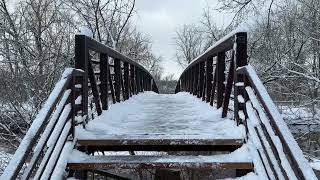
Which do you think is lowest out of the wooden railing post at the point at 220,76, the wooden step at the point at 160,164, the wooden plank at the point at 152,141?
the wooden step at the point at 160,164

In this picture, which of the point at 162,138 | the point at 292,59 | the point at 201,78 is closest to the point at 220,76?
the point at 162,138

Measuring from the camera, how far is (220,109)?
23.5 ft

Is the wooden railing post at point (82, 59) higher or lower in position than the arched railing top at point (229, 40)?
lower

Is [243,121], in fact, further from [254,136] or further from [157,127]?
[157,127]

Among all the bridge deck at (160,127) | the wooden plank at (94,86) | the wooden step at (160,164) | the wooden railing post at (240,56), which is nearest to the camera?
the wooden step at (160,164)

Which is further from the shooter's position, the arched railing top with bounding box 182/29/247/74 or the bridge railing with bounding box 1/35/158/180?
the arched railing top with bounding box 182/29/247/74

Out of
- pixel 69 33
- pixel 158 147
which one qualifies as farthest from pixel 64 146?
pixel 69 33

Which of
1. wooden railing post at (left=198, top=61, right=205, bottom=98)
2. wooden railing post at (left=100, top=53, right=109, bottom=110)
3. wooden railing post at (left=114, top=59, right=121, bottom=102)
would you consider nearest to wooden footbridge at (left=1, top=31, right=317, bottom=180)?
wooden railing post at (left=100, top=53, right=109, bottom=110)

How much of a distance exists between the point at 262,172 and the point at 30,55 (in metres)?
11.4

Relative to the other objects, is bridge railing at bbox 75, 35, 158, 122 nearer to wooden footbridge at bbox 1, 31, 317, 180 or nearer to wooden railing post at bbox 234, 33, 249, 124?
wooden footbridge at bbox 1, 31, 317, 180

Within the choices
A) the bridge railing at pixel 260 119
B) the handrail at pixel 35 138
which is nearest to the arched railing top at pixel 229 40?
the bridge railing at pixel 260 119

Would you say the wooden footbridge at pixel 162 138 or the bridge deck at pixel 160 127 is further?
the bridge deck at pixel 160 127

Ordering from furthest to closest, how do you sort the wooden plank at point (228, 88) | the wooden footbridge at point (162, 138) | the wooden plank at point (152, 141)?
the wooden plank at point (228, 88)
the wooden plank at point (152, 141)
the wooden footbridge at point (162, 138)

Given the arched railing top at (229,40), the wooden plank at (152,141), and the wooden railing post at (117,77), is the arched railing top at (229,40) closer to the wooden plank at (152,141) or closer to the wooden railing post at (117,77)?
the wooden plank at (152,141)
